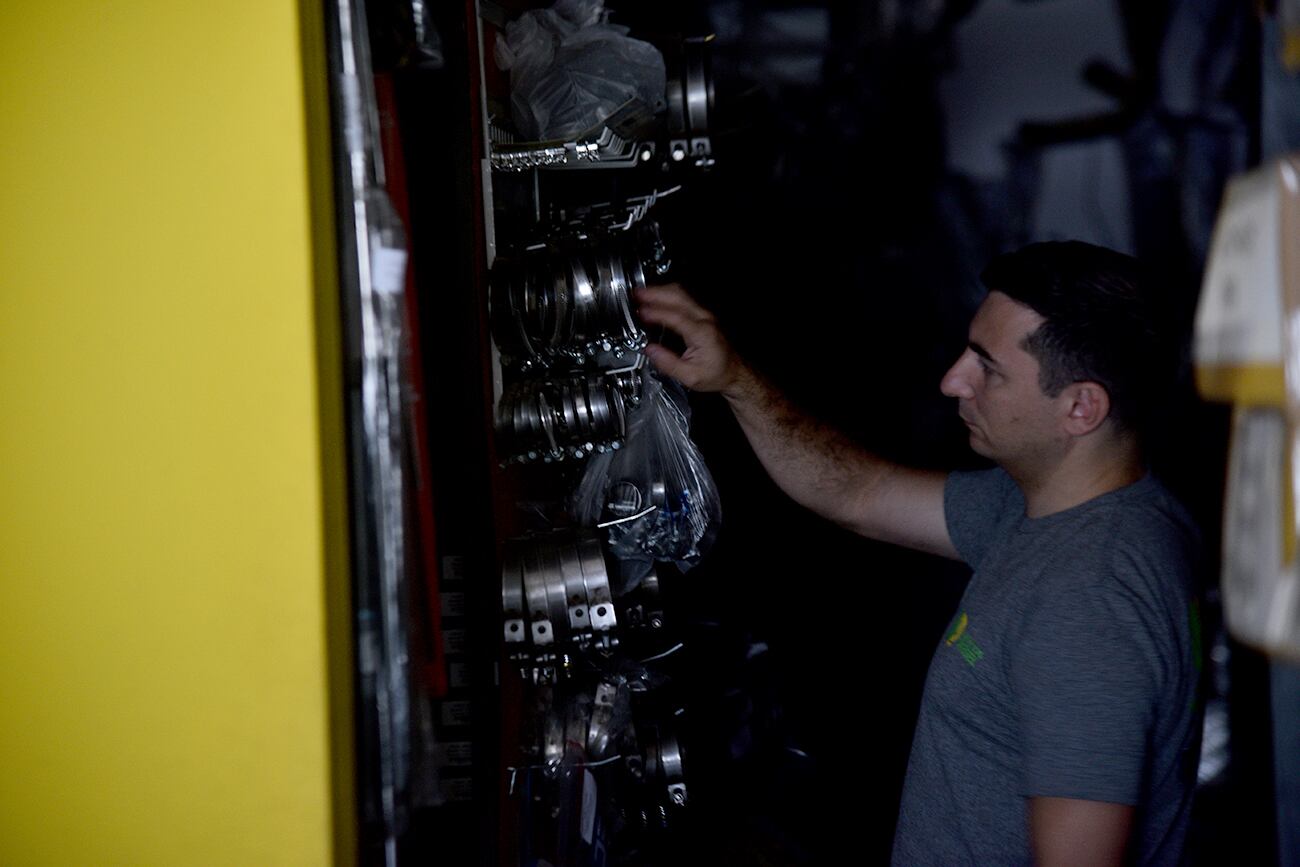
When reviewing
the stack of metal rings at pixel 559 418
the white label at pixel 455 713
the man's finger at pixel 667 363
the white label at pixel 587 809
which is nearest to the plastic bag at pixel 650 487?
the man's finger at pixel 667 363

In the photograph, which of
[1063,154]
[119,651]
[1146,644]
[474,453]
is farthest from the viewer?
[1063,154]

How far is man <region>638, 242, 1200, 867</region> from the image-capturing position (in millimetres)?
1466

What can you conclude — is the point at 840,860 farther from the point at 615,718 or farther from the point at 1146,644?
the point at 1146,644

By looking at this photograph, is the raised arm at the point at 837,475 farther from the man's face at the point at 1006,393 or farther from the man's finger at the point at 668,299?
the man's face at the point at 1006,393

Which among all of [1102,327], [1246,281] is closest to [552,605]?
[1102,327]

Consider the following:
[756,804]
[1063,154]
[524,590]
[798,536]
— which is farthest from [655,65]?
[756,804]

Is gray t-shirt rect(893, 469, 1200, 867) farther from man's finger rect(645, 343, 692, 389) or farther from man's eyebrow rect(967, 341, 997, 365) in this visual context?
man's finger rect(645, 343, 692, 389)

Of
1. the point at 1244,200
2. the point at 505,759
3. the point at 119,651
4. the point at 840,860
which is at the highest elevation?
the point at 1244,200

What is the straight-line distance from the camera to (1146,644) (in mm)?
1490

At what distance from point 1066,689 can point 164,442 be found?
1.24 metres

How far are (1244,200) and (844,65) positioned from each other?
7.01 ft

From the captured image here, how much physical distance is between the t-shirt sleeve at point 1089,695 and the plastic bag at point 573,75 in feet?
3.79

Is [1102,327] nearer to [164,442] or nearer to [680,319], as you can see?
[680,319]

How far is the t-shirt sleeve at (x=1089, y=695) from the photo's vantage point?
1.44m
